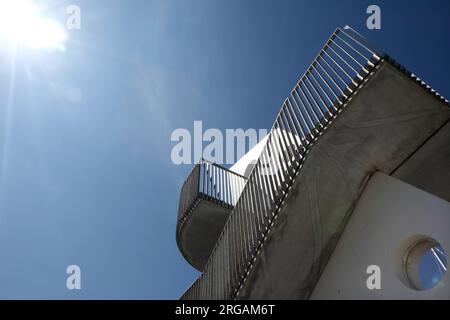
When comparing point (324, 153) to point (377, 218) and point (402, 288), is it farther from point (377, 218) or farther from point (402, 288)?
point (402, 288)

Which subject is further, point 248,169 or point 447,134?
point 248,169

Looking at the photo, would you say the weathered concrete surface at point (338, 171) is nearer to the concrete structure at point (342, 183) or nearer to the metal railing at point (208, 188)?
the concrete structure at point (342, 183)

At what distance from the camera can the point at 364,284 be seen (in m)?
5.98

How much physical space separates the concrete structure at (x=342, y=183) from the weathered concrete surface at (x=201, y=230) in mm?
3794

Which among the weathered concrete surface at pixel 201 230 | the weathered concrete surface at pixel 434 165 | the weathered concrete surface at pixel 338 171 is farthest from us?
the weathered concrete surface at pixel 201 230

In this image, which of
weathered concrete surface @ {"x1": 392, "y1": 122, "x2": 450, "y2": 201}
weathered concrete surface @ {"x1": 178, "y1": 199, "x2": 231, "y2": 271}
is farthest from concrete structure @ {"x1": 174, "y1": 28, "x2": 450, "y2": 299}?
weathered concrete surface @ {"x1": 178, "y1": 199, "x2": 231, "y2": 271}

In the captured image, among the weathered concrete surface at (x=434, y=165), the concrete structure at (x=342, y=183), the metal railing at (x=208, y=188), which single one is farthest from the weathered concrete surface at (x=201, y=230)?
the weathered concrete surface at (x=434, y=165)

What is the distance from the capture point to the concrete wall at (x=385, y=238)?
543 centimetres

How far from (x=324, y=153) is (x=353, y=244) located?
1.73 meters

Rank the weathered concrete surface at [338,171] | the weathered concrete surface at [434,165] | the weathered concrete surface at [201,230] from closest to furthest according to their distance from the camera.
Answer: the weathered concrete surface at [338,171] < the weathered concrete surface at [434,165] < the weathered concrete surface at [201,230]

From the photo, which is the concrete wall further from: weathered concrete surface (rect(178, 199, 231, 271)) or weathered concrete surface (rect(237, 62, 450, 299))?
weathered concrete surface (rect(178, 199, 231, 271))

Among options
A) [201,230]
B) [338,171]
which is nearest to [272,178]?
[338,171]

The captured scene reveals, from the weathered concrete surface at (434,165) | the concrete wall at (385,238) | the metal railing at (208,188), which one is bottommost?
the concrete wall at (385,238)
